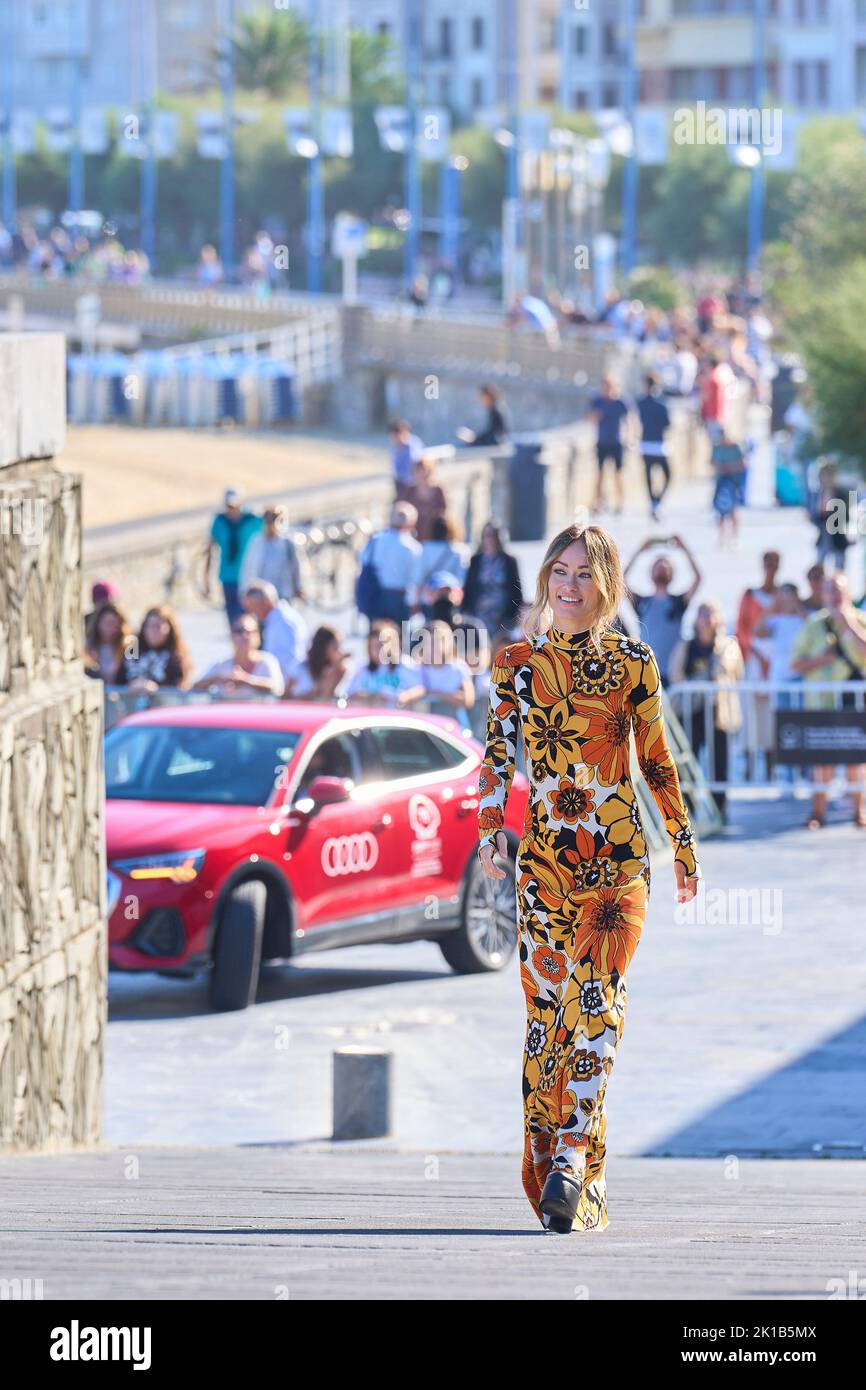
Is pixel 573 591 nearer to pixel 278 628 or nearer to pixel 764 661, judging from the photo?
pixel 278 628

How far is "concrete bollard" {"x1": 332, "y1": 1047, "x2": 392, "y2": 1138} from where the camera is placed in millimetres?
10586

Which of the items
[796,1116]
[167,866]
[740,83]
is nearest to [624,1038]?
[796,1116]

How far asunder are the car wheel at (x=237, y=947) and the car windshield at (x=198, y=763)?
0.56 meters

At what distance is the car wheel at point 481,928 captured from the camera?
46.1 ft

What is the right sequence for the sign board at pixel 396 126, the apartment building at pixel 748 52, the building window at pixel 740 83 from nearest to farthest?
the sign board at pixel 396 126 < the apartment building at pixel 748 52 < the building window at pixel 740 83

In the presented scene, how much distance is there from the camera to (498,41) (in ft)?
418

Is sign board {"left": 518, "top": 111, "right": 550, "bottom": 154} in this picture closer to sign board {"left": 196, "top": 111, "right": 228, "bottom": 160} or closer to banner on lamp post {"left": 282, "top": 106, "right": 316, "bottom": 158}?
banner on lamp post {"left": 282, "top": 106, "right": 316, "bottom": 158}

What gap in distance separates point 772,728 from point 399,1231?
35.7 feet

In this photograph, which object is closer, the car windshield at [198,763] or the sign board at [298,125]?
the car windshield at [198,763]

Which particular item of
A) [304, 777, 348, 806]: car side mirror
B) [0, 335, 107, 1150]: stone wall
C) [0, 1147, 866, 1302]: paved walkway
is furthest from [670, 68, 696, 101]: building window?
[0, 1147, 866, 1302]: paved walkway

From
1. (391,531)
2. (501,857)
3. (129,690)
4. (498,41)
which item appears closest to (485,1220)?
(501,857)

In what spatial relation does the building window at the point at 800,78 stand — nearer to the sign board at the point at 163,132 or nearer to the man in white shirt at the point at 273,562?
the sign board at the point at 163,132

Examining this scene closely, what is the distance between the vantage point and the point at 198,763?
44.6 ft

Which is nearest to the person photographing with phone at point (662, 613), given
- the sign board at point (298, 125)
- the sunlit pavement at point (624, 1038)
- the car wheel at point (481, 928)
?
the sunlit pavement at point (624, 1038)
